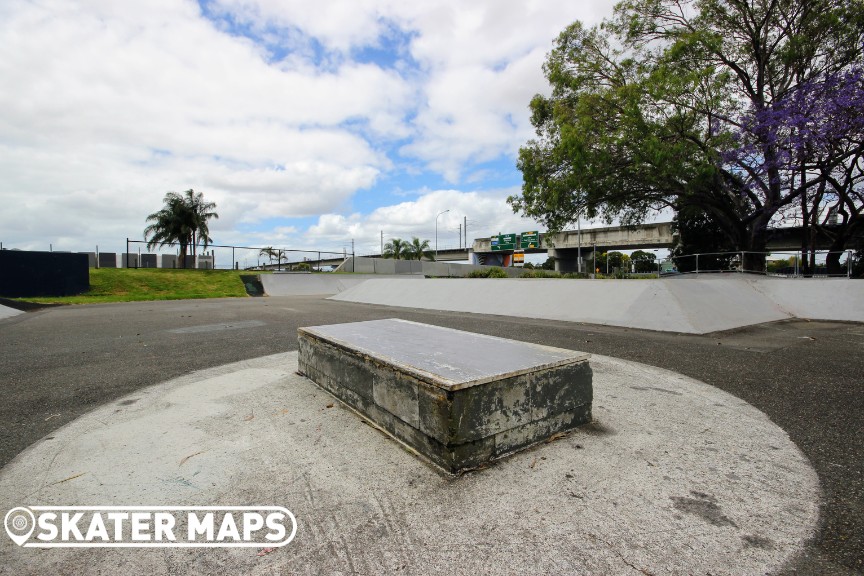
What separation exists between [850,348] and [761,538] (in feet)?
23.5

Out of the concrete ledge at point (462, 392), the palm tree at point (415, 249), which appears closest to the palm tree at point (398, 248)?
the palm tree at point (415, 249)

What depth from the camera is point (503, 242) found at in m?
62.8

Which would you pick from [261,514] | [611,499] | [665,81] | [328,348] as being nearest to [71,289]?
[328,348]

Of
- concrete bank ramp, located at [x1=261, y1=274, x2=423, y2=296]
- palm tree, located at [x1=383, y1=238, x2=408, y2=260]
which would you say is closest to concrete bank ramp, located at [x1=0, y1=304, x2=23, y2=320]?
concrete bank ramp, located at [x1=261, y1=274, x2=423, y2=296]

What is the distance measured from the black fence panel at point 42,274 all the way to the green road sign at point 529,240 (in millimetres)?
50709

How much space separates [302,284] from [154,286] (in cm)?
868

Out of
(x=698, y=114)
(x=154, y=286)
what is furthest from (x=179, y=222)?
(x=698, y=114)

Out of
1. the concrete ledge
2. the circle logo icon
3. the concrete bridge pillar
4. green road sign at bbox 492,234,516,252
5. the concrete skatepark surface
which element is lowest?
the circle logo icon

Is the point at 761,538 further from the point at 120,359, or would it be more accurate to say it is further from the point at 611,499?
the point at 120,359

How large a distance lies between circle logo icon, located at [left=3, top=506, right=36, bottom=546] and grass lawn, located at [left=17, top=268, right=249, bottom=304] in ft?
Result: 70.8

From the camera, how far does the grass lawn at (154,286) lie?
2059 cm

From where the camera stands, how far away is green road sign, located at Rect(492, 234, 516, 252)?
61469 mm

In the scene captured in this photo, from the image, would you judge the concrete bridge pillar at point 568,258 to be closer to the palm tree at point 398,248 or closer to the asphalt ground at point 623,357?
the palm tree at point 398,248

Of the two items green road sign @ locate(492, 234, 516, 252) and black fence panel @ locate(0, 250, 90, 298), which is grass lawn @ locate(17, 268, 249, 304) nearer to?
black fence panel @ locate(0, 250, 90, 298)
